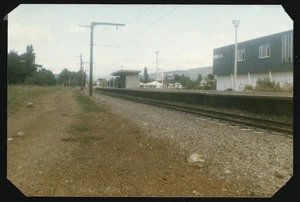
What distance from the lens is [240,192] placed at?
3959mm

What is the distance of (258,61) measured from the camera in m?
43.3

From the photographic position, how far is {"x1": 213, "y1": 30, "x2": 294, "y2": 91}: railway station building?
3837cm

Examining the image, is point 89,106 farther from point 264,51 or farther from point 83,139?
point 264,51

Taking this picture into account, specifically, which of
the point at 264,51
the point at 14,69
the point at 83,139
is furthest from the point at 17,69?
the point at 83,139

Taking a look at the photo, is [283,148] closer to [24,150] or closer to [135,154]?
[135,154]

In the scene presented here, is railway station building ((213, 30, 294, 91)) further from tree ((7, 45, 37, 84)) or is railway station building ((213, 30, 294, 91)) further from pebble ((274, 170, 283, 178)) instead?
tree ((7, 45, 37, 84))

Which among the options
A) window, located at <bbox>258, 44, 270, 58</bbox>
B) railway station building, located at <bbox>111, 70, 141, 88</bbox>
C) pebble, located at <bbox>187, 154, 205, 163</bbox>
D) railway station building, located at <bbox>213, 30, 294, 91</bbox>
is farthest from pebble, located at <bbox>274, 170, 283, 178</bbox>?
railway station building, located at <bbox>111, 70, 141, 88</bbox>

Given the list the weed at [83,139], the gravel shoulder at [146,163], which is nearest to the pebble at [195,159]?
the gravel shoulder at [146,163]

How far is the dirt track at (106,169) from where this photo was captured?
3938 mm

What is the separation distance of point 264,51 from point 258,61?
177cm

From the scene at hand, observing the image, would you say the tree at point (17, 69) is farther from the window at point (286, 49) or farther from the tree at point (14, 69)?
the window at point (286, 49)

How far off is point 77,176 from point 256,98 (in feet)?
34.6

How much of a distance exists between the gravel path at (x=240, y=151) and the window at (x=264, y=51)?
1414 inches

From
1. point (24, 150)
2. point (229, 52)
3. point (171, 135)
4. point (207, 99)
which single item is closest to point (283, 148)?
point (171, 135)
